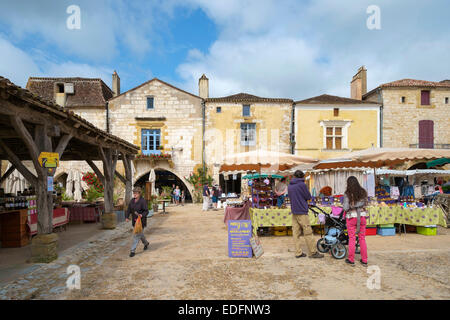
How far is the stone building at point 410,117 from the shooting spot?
1838 cm

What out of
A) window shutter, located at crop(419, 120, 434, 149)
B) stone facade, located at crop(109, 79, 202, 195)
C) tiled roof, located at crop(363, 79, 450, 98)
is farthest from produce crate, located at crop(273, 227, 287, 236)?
window shutter, located at crop(419, 120, 434, 149)

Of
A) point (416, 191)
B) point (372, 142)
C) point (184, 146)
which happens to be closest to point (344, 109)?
point (372, 142)

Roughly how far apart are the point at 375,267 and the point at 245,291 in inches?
95.0

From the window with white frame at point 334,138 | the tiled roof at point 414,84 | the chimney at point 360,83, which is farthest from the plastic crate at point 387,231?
the chimney at point 360,83

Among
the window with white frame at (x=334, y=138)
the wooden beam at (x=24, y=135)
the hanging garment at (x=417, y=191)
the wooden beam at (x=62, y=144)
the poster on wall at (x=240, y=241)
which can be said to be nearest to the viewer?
the wooden beam at (x=24, y=135)

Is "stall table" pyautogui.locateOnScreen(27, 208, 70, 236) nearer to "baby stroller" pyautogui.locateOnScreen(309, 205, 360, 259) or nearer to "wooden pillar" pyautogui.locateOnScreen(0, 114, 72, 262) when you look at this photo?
"wooden pillar" pyautogui.locateOnScreen(0, 114, 72, 262)

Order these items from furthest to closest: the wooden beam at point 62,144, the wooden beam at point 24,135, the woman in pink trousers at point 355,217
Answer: the wooden beam at point 62,144
the woman in pink trousers at point 355,217
the wooden beam at point 24,135

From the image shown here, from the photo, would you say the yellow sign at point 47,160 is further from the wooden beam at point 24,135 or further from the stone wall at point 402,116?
the stone wall at point 402,116

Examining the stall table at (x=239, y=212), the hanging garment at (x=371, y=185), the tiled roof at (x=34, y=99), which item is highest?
the tiled roof at (x=34, y=99)

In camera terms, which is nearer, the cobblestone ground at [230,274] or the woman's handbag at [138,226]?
the cobblestone ground at [230,274]

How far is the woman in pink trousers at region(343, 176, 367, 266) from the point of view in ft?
15.6

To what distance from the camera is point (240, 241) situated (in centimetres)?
527

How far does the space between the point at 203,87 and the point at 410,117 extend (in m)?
14.2

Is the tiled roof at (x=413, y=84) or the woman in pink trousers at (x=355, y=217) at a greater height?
the tiled roof at (x=413, y=84)
